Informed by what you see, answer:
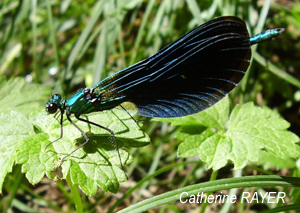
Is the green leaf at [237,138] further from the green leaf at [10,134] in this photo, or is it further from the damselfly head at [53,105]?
the green leaf at [10,134]

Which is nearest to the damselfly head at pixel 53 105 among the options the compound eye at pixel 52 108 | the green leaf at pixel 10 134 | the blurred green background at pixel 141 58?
the compound eye at pixel 52 108

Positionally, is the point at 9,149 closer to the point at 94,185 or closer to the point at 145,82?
the point at 94,185

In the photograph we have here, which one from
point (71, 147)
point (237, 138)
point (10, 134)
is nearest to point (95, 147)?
point (71, 147)

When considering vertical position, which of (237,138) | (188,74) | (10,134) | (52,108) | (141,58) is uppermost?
(141,58)

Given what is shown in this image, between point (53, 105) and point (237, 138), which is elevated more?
point (237, 138)

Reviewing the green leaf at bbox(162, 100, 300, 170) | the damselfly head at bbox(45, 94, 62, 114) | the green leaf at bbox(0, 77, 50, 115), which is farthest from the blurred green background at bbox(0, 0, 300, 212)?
the damselfly head at bbox(45, 94, 62, 114)

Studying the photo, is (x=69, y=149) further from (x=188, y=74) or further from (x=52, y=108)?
(x=188, y=74)

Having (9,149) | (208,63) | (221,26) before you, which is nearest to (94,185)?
(9,149)

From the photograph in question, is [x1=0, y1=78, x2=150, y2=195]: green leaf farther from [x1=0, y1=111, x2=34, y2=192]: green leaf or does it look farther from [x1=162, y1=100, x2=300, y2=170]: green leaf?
[x1=162, y1=100, x2=300, y2=170]: green leaf
